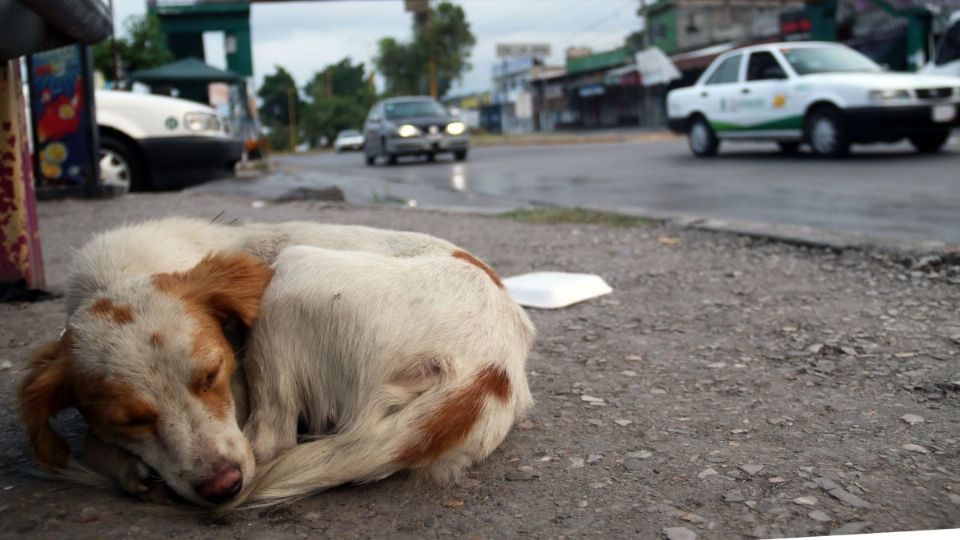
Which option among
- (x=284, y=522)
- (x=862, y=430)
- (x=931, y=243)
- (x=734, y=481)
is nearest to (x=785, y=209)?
(x=931, y=243)

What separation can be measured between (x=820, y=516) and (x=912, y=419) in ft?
2.40

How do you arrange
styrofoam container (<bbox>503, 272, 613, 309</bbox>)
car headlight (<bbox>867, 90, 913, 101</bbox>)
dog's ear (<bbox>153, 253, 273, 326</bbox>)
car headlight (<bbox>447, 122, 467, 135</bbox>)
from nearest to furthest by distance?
1. dog's ear (<bbox>153, 253, 273, 326</bbox>)
2. styrofoam container (<bbox>503, 272, 613, 309</bbox>)
3. car headlight (<bbox>867, 90, 913, 101</bbox>)
4. car headlight (<bbox>447, 122, 467, 135</bbox>)

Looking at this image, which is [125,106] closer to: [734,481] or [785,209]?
[785,209]

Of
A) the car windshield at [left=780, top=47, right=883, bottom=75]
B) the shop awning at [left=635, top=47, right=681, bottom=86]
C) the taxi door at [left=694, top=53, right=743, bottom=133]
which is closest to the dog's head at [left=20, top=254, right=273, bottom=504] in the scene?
the car windshield at [left=780, top=47, right=883, bottom=75]

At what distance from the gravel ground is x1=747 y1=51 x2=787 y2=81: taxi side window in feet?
28.9

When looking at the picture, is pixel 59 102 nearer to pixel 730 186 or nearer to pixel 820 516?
pixel 730 186

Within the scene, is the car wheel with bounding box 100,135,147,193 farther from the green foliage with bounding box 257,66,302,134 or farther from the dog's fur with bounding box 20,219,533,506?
the green foliage with bounding box 257,66,302,134

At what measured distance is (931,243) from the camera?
14.8 ft

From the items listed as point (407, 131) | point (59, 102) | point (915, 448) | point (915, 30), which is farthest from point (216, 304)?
point (915, 30)

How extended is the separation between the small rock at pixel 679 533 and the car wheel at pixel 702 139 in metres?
12.7

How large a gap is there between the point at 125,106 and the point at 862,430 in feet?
25.4

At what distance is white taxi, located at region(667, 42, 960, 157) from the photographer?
1070 centimetres

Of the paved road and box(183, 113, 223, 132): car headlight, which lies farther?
box(183, 113, 223, 132): car headlight

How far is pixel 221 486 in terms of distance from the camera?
1716 mm
